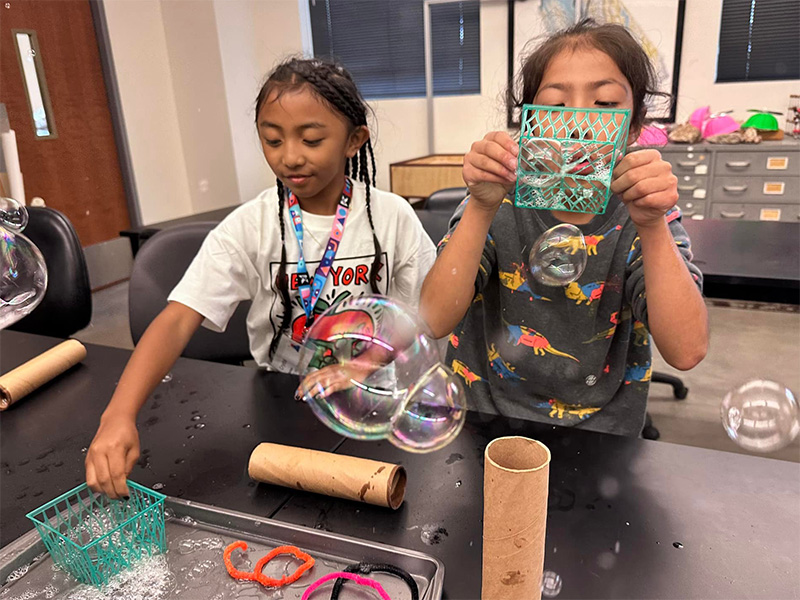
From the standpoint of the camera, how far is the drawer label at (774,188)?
8.28 feet

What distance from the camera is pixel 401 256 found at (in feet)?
3.75

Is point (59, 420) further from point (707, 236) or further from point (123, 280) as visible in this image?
point (123, 280)

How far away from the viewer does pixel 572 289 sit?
889mm

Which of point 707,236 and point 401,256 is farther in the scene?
point 707,236

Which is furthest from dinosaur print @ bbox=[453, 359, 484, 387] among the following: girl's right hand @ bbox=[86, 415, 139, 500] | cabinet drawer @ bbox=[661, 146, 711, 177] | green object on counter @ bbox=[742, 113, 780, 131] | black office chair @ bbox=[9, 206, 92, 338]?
green object on counter @ bbox=[742, 113, 780, 131]

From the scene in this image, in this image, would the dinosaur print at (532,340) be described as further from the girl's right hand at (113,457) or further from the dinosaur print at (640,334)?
the girl's right hand at (113,457)

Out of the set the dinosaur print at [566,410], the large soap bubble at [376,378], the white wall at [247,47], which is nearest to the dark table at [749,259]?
the dinosaur print at [566,410]

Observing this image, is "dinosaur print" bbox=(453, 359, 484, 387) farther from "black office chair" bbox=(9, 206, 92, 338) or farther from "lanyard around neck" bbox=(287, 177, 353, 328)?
"black office chair" bbox=(9, 206, 92, 338)

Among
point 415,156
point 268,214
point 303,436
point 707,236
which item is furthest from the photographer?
point 415,156

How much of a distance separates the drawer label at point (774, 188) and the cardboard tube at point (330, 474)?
262cm

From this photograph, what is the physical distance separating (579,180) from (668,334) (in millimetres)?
272

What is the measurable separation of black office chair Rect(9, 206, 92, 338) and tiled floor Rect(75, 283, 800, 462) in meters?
0.10

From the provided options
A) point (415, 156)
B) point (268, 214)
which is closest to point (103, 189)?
point (415, 156)

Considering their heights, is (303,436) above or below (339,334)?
below
